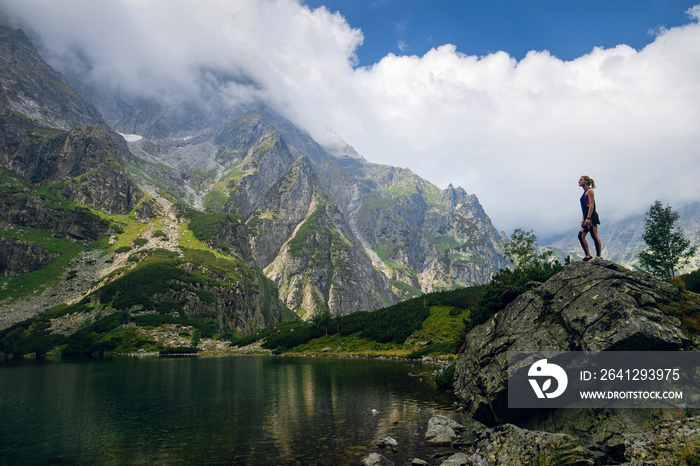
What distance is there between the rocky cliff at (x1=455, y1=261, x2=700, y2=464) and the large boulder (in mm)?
37

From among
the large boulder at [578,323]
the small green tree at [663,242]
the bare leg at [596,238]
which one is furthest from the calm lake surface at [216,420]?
the small green tree at [663,242]

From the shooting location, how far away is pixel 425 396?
4706 centimetres

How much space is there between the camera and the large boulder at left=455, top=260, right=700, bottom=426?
1934 centimetres

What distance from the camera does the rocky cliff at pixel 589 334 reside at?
18.6 metres

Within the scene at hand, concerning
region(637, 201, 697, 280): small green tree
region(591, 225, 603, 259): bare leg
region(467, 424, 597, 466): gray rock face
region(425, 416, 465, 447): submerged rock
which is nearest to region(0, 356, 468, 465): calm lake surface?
region(425, 416, 465, 447): submerged rock

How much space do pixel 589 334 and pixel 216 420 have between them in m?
36.6

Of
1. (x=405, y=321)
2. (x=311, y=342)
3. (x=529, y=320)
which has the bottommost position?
(x=311, y=342)

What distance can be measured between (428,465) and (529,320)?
1427 cm

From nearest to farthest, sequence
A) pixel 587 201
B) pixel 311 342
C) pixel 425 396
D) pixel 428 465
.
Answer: pixel 428 465 < pixel 587 201 < pixel 425 396 < pixel 311 342

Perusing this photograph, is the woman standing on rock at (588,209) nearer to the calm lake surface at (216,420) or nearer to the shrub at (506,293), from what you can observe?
the shrub at (506,293)

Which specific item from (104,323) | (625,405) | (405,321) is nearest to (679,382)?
(625,405)

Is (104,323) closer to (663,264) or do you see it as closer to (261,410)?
(261,410)
